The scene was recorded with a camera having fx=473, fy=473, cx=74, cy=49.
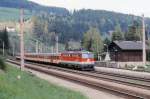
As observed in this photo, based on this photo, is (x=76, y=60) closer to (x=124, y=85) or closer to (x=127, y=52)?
(x=127, y=52)

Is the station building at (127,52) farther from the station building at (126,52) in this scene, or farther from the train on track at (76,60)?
the train on track at (76,60)

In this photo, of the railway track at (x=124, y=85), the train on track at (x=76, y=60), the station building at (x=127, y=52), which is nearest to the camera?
the railway track at (x=124, y=85)

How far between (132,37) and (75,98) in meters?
124

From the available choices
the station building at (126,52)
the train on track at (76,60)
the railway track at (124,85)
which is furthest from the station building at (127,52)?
the railway track at (124,85)

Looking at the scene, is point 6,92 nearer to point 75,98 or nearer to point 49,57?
point 75,98

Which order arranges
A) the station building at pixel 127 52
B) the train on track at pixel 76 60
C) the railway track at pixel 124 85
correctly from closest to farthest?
the railway track at pixel 124 85
the train on track at pixel 76 60
the station building at pixel 127 52

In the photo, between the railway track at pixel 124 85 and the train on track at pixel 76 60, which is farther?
the train on track at pixel 76 60

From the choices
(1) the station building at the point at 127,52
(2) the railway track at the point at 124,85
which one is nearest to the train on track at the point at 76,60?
(1) the station building at the point at 127,52

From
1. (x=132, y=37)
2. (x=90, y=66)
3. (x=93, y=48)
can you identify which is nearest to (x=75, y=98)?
(x=90, y=66)

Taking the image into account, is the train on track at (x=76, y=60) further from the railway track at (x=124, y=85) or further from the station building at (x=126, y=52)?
the railway track at (x=124, y=85)

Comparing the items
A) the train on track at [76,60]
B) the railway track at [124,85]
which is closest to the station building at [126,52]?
the train on track at [76,60]

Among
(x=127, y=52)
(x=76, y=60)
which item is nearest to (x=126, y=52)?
(x=127, y=52)

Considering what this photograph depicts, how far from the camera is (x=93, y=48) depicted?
139 m

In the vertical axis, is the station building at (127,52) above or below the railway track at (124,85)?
above
